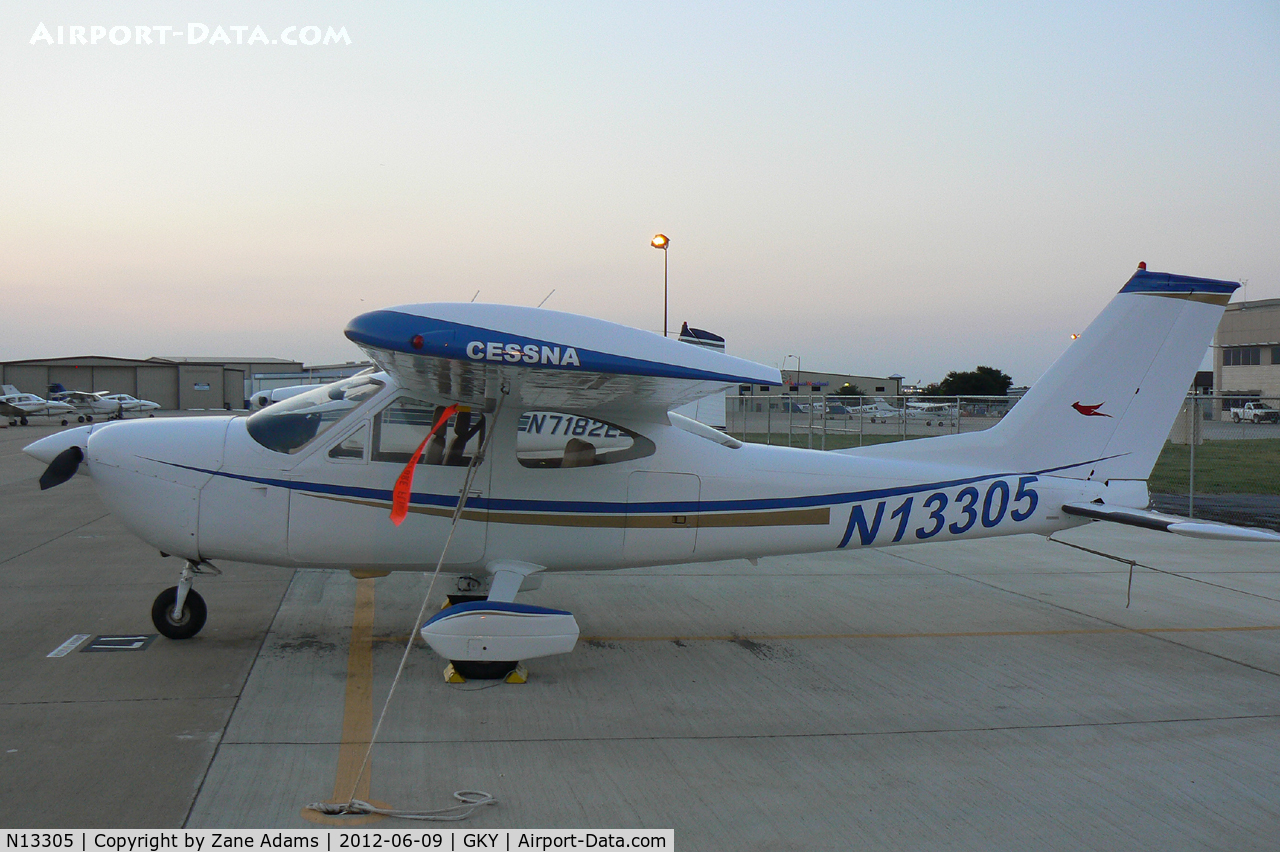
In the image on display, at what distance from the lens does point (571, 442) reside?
5.96 metres

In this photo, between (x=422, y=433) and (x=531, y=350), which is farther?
(x=422, y=433)

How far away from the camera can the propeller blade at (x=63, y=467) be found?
5582 millimetres

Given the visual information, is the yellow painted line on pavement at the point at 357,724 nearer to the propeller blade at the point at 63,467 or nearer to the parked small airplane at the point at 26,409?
the propeller blade at the point at 63,467

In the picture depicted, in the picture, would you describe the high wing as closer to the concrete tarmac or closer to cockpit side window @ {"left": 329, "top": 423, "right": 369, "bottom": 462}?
cockpit side window @ {"left": 329, "top": 423, "right": 369, "bottom": 462}

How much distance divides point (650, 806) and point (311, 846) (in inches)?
53.2

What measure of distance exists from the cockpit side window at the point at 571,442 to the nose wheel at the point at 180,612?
92.9 inches

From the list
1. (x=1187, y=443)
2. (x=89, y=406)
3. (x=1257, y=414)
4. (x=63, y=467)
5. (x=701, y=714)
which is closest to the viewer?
(x=701, y=714)

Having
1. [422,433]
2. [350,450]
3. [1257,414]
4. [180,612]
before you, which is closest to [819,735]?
[422,433]

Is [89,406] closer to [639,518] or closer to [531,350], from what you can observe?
[639,518]

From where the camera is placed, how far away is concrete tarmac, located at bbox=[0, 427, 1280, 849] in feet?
12.0

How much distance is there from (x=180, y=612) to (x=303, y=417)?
5.22 feet

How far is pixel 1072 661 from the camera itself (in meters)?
6.05

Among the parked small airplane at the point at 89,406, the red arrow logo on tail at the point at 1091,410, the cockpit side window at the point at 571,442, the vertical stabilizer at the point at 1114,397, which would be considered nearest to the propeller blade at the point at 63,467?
the cockpit side window at the point at 571,442

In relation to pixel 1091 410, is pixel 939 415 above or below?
below
